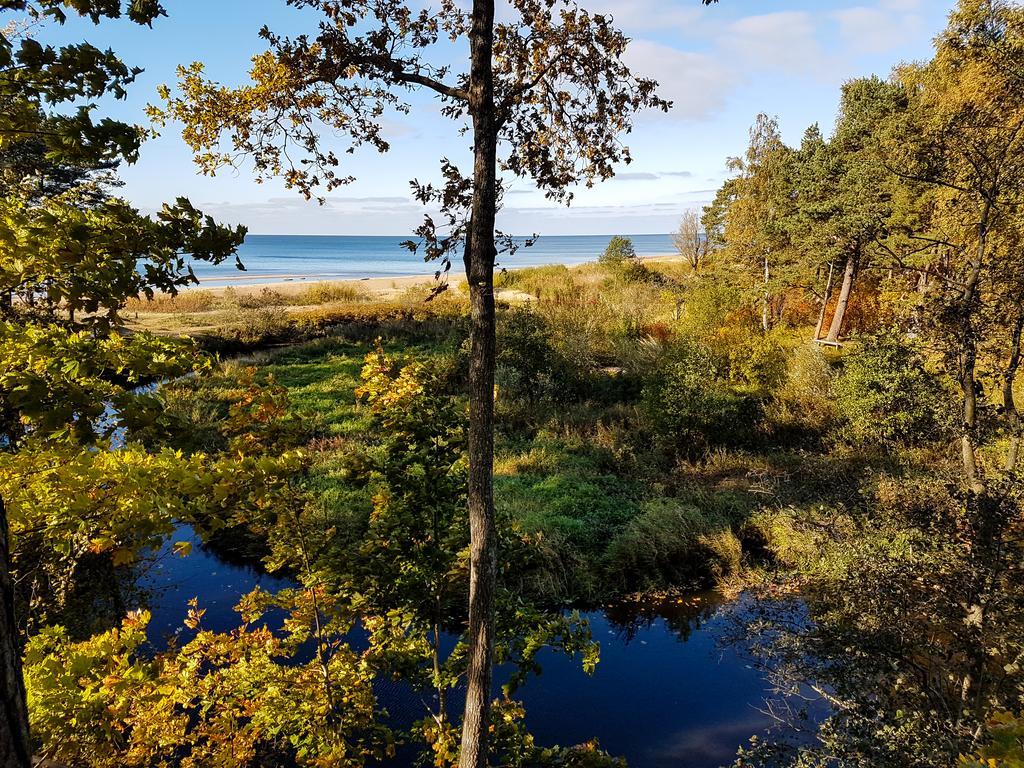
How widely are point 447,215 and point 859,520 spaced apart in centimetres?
663

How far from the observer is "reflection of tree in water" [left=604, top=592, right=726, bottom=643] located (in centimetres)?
959

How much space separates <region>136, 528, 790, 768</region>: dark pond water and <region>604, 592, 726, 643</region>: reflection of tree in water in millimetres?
18

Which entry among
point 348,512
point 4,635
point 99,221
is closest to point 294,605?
point 4,635

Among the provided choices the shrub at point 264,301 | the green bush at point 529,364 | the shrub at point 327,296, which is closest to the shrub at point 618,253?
the shrub at point 327,296

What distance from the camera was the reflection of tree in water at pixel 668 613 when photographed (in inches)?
377

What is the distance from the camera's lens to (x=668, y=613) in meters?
9.93

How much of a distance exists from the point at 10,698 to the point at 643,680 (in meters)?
8.16

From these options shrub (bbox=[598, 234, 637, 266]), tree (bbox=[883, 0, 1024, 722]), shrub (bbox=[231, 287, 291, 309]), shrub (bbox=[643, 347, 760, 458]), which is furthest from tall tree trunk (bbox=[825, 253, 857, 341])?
shrub (bbox=[231, 287, 291, 309])

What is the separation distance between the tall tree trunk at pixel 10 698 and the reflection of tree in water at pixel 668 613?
8.64 meters

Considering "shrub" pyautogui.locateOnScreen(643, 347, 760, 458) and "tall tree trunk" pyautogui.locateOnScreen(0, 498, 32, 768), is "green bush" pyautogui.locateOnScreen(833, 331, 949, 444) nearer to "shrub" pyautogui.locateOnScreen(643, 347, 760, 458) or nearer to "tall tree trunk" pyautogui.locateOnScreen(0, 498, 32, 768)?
"shrub" pyautogui.locateOnScreen(643, 347, 760, 458)

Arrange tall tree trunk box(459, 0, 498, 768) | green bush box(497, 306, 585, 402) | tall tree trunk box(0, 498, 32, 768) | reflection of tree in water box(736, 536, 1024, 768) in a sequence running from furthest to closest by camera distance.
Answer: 1. green bush box(497, 306, 585, 402)
2. reflection of tree in water box(736, 536, 1024, 768)
3. tall tree trunk box(459, 0, 498, 768)
4. tall tree trunk box(0, 498, 32, 768)

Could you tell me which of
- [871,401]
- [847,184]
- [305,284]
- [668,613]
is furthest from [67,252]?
[305,284]

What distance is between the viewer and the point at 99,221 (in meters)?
2.60

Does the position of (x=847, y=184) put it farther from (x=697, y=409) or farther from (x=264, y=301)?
(x=264, y=301)
